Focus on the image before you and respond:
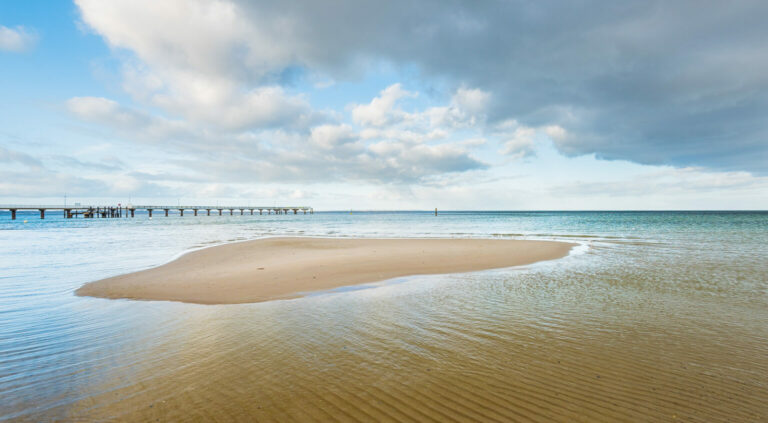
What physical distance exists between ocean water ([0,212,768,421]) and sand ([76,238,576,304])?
969mm

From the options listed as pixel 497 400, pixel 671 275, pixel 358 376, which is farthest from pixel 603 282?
pixel 358 376

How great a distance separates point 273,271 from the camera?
14016 millimetres

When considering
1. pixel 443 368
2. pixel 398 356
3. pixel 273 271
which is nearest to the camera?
pixel 443 368

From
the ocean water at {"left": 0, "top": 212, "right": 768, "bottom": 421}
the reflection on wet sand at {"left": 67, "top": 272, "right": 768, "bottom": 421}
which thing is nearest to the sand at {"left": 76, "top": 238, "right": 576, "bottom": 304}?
the ocean water at {"left": 0, "top": 212, "right": 768, "bottom": 421}

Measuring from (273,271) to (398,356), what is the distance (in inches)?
383

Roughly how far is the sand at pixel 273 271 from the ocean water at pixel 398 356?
969 mm

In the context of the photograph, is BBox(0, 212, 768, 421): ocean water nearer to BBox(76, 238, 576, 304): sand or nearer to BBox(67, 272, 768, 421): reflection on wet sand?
BBox(67, 272, 768, 421): reflection on wet sand

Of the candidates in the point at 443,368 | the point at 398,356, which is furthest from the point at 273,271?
the point at 443,368

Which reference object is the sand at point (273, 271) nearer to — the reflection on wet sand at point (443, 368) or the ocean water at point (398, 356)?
the ocean water at point (398, 356)

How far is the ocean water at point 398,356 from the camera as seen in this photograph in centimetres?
412

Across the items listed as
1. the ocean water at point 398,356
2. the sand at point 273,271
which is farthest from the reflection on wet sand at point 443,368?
the sand at point 273,271

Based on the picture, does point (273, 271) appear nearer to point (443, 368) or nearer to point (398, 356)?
point (398, 356)

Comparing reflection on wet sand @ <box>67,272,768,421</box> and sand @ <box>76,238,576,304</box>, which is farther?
sand @ <box>76,238,576,304</box>

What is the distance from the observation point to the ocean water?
4.12m
